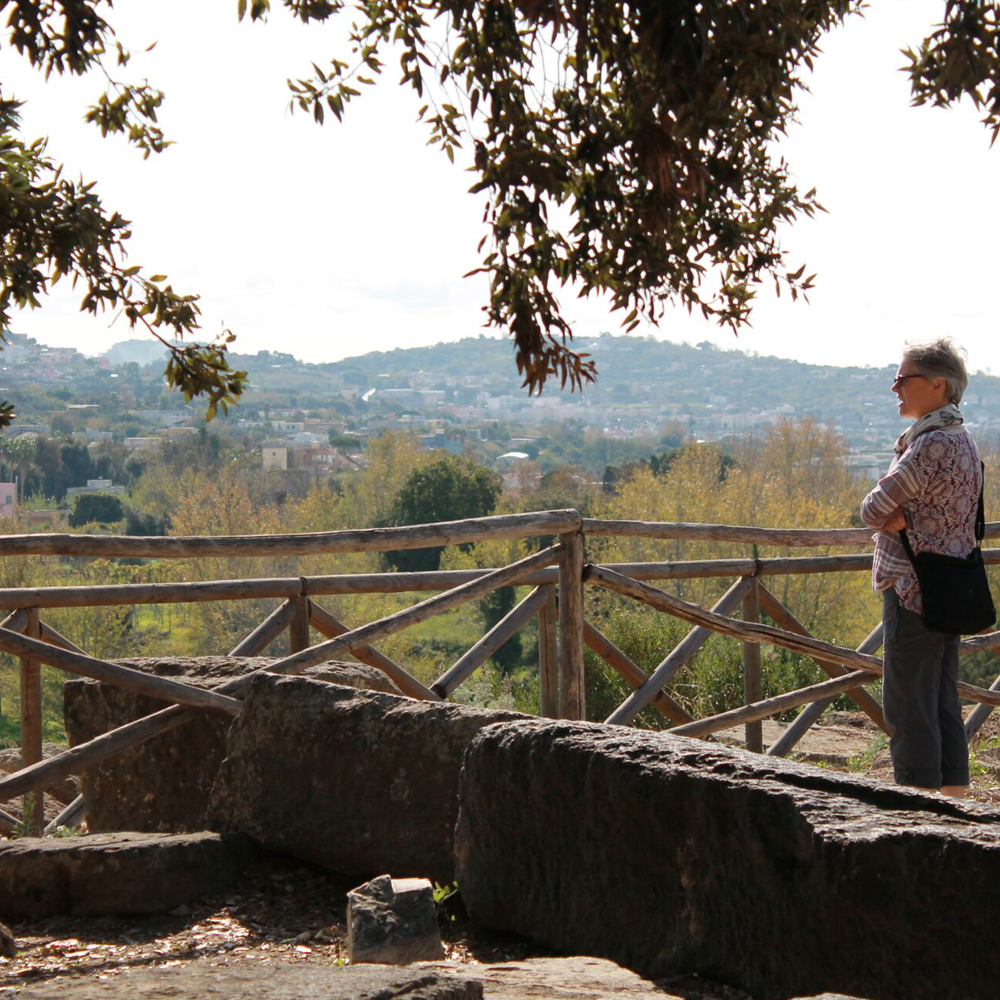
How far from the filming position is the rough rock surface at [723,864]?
2.08 meters

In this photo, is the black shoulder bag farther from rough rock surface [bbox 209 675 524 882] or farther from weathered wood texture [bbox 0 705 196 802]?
weathered wood texture [bbox 0 705 196 802]

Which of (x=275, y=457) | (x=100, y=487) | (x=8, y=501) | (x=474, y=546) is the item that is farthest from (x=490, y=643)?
(x=275, y=457)

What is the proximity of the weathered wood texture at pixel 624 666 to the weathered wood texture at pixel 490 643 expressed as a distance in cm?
25

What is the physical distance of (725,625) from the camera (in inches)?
203

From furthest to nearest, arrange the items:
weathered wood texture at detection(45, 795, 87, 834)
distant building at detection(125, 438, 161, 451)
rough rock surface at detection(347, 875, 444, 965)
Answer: distant building at detection(125, 438, 161, 451) < weathered wood texture at detection(45, 795, 87, 834) < rough rock surface at detection(347, 875, 444, 965)

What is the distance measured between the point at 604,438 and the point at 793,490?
3623 inches

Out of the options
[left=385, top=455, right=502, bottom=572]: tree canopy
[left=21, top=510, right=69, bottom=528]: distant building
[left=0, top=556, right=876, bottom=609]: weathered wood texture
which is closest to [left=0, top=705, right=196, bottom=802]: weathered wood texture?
[left=0, top=556, right=876, bottom=609]: weathered wood texture

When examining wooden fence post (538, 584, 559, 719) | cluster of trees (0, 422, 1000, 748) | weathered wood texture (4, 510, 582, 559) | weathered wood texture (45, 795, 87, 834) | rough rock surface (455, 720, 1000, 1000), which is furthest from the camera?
cluster of trees (0, 422, 1000, 748)

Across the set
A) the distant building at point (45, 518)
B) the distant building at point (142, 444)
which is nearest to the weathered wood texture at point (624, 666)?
the distant building at point (45, 518)

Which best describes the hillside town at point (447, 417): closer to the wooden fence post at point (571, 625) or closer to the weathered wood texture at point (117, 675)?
the wooden fence post at point (571, 625)

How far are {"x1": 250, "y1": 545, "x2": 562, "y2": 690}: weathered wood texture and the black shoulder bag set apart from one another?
4.83 feet

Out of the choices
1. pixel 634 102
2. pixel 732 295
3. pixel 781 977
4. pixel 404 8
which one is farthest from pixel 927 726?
pixel 404 8

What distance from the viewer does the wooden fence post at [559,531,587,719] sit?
4902 mm

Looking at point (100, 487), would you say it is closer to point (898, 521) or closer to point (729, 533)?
point (729, 533)
